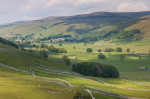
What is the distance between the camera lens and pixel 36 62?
150 metres

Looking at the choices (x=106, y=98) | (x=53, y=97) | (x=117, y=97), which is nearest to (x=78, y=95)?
(x=53, y=97)

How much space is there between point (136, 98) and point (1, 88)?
65.3 m

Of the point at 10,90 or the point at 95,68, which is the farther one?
the point at 95,68

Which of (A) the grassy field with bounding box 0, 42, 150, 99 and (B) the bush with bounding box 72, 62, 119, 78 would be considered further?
(B) the bush with bounding box 72, 62, 119, 78

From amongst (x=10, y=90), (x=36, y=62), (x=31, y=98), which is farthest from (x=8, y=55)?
(x=31, y=98)

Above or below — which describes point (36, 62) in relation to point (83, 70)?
above

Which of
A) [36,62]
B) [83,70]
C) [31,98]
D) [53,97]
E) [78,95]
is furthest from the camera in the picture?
[83,70]

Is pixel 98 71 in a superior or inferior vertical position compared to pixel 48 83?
inferior

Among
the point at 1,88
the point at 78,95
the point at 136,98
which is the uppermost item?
the point at 1,88

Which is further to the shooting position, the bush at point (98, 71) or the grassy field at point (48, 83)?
the bush at point (98, 71)

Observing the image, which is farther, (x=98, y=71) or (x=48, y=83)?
(x=98, y=71)

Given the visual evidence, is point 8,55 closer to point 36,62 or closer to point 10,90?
point 36,62

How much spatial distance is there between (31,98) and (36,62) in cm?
9096

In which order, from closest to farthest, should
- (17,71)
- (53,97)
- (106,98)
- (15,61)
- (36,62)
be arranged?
(53,97), (106,98), (17,71), (15,61), (36,62)
